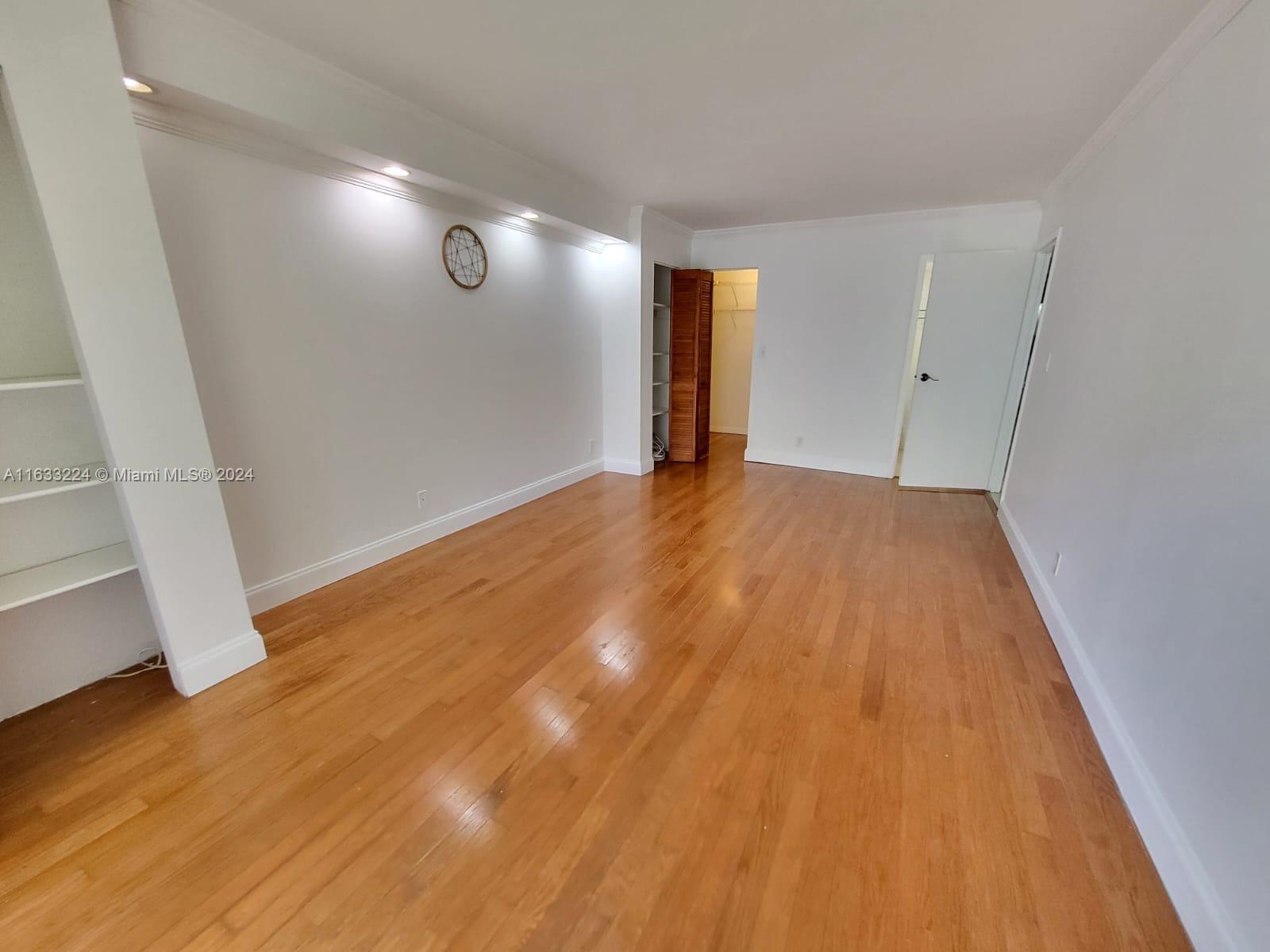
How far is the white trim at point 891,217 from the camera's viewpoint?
13.5 ft

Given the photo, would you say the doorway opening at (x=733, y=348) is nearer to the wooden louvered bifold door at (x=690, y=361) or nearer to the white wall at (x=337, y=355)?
the wooden louvered bifold door at (x=690, y=361)

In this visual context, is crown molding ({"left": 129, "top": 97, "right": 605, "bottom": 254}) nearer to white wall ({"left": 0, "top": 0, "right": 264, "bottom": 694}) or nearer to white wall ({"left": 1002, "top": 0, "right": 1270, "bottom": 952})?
white wall ({"left": 0, "top": 0, "right": 264, "bottom": 694})

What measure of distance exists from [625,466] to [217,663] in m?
3.59

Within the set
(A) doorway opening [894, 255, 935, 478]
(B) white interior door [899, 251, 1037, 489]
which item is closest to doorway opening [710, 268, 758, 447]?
(A) doorway opening [894, 255, 935, 478]

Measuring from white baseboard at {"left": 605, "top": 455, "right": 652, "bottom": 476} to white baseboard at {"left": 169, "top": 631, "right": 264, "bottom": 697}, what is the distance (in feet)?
11.2

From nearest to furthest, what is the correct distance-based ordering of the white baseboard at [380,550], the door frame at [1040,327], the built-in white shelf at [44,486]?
the built-in white shelf at [44,486] → the white baseboard at [380,550] → the door frame at [1040,327]

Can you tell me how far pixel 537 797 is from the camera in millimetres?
1494

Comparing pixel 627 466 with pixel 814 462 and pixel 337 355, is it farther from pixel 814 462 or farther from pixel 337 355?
pixel 337 355

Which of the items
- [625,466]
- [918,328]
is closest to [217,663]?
[625,466]

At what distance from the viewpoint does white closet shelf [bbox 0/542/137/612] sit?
1624mm

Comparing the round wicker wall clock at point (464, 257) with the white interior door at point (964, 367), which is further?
the white interior door at point (964, 367)

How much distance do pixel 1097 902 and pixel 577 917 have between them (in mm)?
1295

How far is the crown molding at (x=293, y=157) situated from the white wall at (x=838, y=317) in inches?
109

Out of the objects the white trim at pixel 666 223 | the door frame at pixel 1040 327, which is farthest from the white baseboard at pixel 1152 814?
the white trim at pixel 666 223
